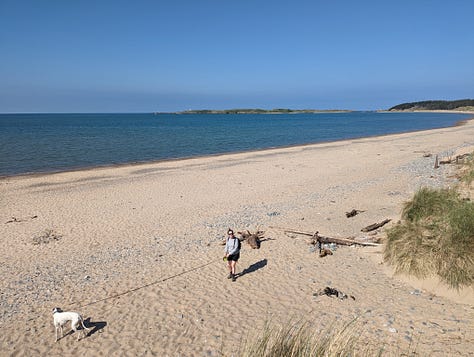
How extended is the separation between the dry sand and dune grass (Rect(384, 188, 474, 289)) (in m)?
0.37

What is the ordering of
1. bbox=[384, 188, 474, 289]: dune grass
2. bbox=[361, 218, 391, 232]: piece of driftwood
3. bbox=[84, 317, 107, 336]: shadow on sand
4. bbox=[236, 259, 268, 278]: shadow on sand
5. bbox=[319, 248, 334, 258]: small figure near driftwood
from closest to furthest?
bbox=[84, 317, 107, 336]: shadow on sand, bbox=[384, 188, 474, 289]: dune grass, bbox=[236, 259, 268, 278]: shadow on sand, bbox=[319, 248, 334, 258]: small figure near driftwood, bbox=[361, 218, 391, 232]: piece of driftwood

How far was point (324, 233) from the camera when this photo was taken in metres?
11.6

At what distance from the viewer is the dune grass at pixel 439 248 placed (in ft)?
24.2

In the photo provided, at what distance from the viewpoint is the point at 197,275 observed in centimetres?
909

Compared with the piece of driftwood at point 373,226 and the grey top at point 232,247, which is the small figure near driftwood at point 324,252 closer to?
the piece of driftwood at point 373,226

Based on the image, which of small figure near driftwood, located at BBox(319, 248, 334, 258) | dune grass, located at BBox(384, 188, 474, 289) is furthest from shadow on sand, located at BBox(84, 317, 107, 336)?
dune grass, located at BBox(384, 188, 474, 289)

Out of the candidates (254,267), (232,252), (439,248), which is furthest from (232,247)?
(439,248)

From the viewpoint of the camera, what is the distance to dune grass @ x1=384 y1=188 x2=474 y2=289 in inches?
291

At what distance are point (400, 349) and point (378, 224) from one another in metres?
6.44

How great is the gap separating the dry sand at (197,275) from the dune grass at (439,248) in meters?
0.37

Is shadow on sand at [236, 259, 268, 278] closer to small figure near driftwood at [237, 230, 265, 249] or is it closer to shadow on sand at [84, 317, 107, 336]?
small figure near driftwood at [237, 230, 265, 249]

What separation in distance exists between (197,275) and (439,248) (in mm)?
5853

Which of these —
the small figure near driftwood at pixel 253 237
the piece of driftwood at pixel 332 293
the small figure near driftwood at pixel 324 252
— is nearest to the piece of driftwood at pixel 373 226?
the small figure near driftwood at pixel 324 252

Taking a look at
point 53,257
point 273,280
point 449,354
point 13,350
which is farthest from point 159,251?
point 449,354
